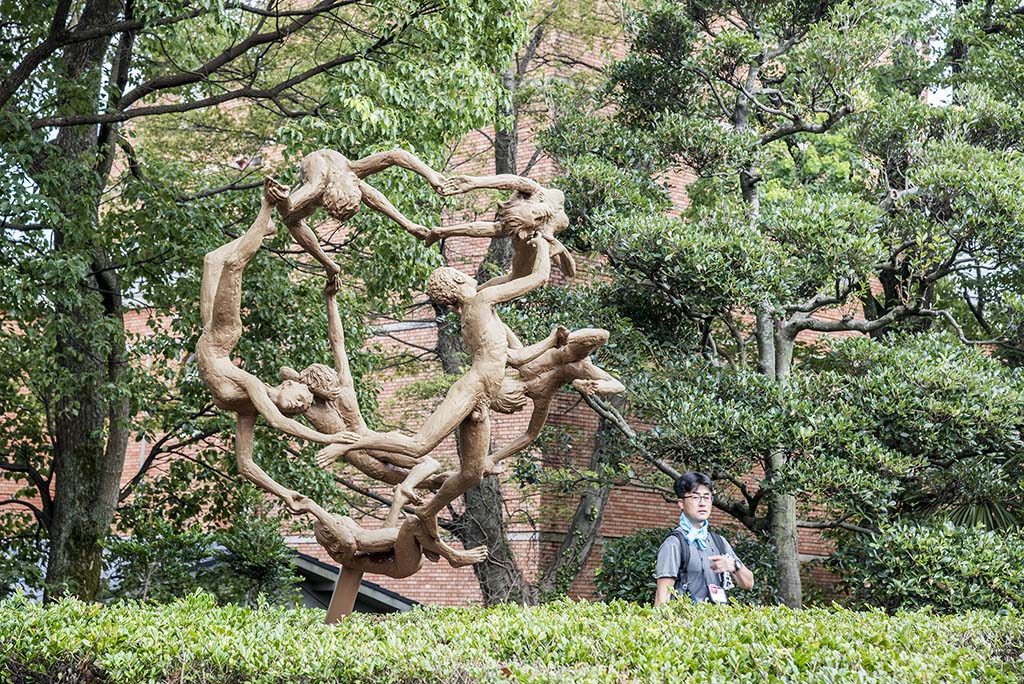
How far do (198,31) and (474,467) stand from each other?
783 centimetres

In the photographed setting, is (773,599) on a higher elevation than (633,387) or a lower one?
lower

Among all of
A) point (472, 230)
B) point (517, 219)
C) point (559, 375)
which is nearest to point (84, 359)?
point (472, 230)

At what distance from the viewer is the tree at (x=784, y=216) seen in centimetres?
899

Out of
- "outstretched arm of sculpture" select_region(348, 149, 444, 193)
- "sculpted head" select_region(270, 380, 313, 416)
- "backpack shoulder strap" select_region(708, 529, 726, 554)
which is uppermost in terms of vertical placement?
"outstretched arm of sculpture" select_region(348, 149, 444, 193)

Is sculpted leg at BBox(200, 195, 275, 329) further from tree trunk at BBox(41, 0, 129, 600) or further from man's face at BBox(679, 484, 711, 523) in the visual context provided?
tree trunk at BBox(41, 0, 129, 600)

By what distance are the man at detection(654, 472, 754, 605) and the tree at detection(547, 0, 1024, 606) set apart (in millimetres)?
2877

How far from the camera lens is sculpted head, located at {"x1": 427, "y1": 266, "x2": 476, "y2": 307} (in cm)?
557

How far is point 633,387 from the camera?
938 cm

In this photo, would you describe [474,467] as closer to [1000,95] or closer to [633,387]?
[633,387]

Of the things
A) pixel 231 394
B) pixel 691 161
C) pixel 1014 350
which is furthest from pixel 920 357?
pixel 231 394

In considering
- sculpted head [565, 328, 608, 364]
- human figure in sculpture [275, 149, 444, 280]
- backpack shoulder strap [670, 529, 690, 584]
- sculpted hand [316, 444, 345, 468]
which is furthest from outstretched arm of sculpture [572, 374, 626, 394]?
sculpted hand [316, 444, 345, 468]

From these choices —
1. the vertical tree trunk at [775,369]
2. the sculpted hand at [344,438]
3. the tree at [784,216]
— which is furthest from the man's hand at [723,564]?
the vertical tree trunk at [775,369]

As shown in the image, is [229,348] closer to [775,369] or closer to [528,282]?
[528,282]

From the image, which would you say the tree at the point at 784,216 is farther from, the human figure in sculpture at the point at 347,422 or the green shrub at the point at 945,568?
the human figure in sculpture at the point at 347,422
